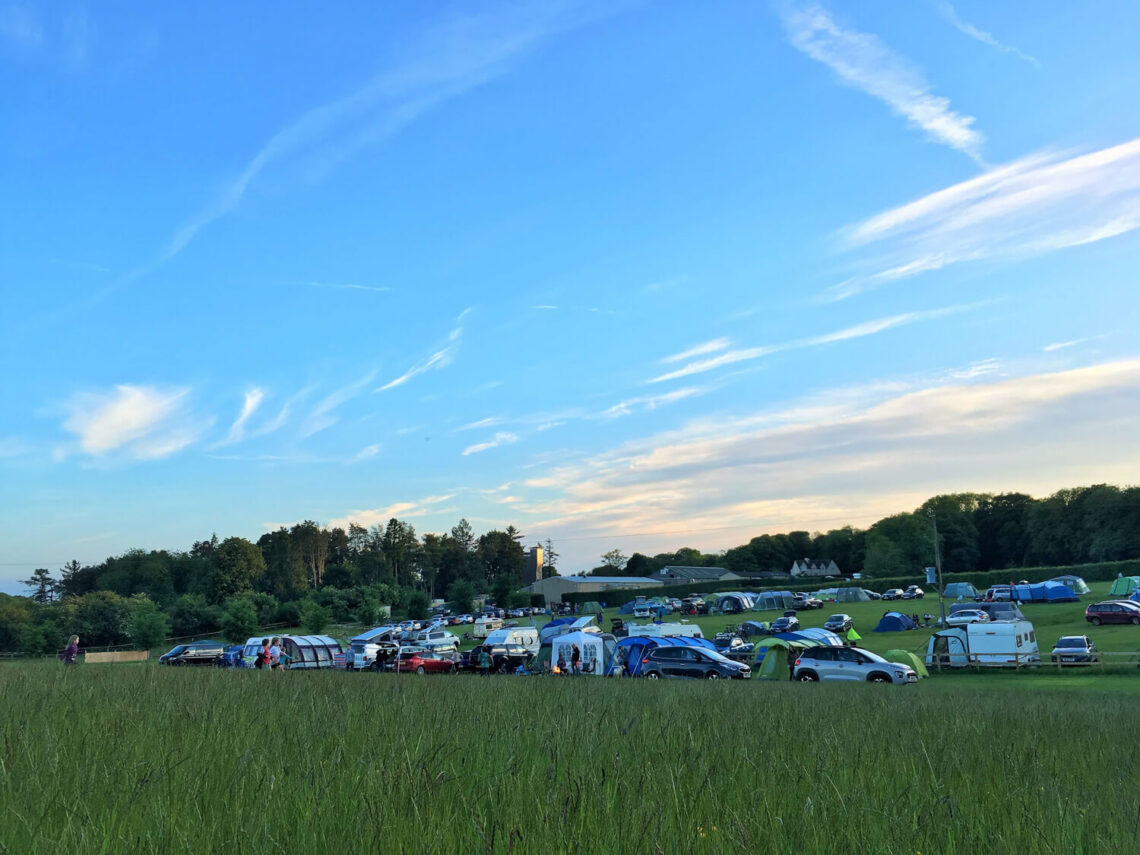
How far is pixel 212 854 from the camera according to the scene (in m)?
3.18

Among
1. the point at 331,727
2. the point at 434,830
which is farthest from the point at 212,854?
the point at 331,727

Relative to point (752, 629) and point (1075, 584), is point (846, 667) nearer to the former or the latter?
point (752, 629)

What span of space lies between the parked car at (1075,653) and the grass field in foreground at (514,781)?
29.7 m

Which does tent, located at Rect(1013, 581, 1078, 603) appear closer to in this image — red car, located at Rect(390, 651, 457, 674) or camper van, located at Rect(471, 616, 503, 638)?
camper van, located at Rect(471, 616, 503, 638)

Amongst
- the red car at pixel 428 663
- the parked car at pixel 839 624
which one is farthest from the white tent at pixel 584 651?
the parked car at pixel 839 624

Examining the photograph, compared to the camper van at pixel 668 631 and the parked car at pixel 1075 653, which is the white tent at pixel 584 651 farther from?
the parked car at pixel 1075 653

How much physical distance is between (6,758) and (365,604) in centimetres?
8335

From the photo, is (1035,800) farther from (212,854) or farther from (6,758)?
(6,758)

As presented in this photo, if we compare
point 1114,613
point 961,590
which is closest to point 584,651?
point 1114,613

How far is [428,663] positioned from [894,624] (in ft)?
115

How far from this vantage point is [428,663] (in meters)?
36.2

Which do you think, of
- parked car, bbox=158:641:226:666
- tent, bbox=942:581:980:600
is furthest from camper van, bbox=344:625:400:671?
tent, bbox=942:581:980:600

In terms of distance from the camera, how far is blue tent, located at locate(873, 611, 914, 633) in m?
56.2

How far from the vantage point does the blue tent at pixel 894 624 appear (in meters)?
56.2
